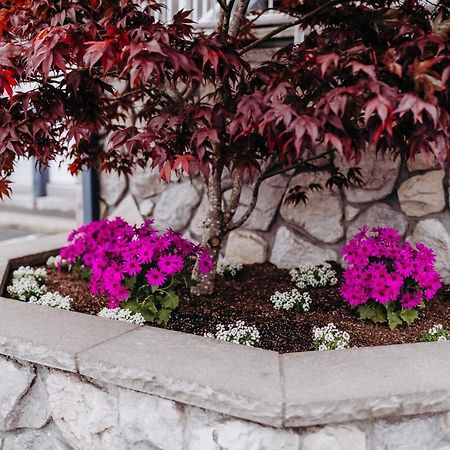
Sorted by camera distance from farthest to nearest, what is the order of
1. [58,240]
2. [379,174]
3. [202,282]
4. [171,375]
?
[58,240], [379,174], [202,282], [171,375]

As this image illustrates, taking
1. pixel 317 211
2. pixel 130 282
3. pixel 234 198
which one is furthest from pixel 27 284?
pixel 317 211

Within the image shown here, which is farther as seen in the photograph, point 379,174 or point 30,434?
point 379,174

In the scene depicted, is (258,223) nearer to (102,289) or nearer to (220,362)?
(102,289)

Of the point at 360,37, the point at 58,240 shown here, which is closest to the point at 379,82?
the point at 360,37

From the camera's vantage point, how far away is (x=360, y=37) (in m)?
2.00

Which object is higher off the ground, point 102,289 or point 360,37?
point 360,37

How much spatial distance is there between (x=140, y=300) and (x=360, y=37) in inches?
52.7

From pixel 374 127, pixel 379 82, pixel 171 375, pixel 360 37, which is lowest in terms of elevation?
pixel 171 375

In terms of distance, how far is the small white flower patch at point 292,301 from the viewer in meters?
2.66

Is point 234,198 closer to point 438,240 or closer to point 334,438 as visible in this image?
point 438,240

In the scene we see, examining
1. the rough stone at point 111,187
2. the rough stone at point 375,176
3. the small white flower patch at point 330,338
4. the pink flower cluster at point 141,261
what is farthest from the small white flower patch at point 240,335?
the rough stone at point 111,187

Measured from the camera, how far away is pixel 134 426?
6.18ft

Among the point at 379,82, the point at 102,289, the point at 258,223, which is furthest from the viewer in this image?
the point at 258,223

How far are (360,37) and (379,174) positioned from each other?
1.19 metres
